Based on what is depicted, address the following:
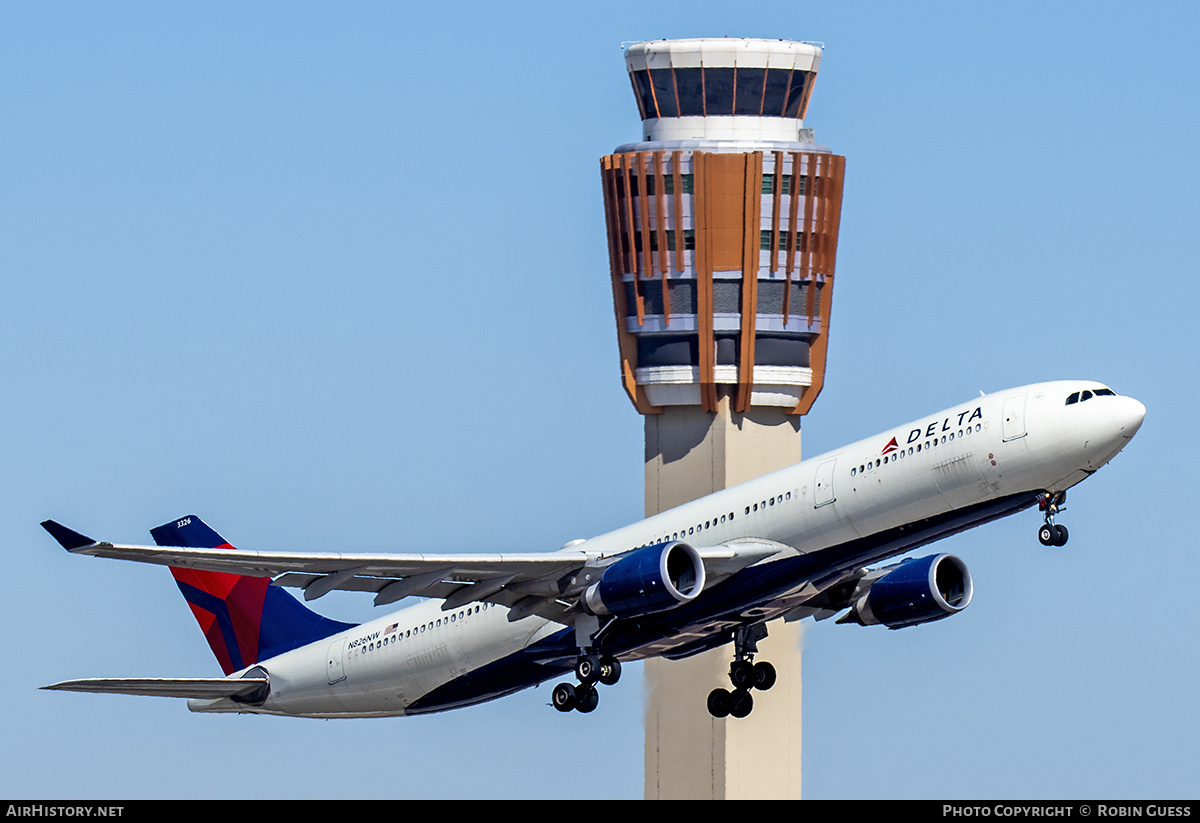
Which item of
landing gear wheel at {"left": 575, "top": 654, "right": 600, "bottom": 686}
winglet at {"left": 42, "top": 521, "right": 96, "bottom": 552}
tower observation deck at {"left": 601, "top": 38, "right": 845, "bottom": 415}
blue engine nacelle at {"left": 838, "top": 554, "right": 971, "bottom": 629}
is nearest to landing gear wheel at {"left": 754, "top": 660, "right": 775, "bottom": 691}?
blue engine nacelle at {"left": 838, "top": 554, "right": 971, "bottom": 629}

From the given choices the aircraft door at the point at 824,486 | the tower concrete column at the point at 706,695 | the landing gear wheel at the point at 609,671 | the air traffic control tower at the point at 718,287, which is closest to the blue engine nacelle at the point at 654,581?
the landing gear wheel at the point at 609,671

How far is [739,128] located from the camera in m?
113

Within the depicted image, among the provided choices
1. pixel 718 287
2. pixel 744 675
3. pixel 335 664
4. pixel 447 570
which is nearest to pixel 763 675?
pixel 744 675

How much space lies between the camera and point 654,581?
65.8 m

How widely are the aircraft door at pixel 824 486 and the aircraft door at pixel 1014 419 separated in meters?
5.11

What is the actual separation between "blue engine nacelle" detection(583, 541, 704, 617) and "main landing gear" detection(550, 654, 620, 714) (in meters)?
3.31

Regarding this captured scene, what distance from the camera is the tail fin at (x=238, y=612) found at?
80.2 meters

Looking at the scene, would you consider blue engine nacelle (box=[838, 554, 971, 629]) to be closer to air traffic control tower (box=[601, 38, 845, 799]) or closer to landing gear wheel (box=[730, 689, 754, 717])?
landing gear wheel (box=[730, 689, 754, 717])

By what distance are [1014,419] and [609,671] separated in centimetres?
1417

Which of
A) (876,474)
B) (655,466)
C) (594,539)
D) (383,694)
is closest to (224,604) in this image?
(383,694)

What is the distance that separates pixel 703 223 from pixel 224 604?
3714 centimetres

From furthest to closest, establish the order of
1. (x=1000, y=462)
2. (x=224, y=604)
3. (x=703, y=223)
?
(x=703, y=223) < (x=224, y=604) < (x=1000, y=462)

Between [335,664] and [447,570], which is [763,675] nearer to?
[447,570]
